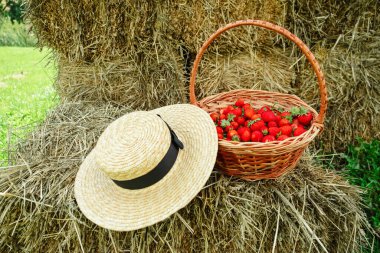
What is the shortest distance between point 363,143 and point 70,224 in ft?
6.00

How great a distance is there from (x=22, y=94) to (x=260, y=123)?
3770mm

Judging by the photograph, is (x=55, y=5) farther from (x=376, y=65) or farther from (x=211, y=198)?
(x=376, y=65)

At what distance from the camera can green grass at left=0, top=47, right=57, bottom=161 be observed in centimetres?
321

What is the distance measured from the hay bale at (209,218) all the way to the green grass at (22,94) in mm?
688

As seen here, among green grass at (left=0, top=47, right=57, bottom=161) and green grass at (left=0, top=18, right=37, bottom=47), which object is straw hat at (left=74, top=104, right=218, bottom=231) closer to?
green grass at (left=0, top=47, right=57, bottom=161)

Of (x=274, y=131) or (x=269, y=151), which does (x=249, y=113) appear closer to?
(x=274, y=131)

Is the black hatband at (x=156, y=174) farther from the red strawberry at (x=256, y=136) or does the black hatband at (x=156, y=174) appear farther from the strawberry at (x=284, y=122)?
the strawberry at (x=284, y=122)

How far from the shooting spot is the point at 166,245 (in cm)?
162

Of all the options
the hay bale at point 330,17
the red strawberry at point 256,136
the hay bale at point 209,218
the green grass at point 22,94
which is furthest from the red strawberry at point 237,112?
the green grass at point 22,94

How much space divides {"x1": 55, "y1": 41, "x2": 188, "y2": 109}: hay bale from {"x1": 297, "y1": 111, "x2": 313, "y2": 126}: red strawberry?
2.97 feet

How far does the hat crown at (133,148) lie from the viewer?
1335 millimetres

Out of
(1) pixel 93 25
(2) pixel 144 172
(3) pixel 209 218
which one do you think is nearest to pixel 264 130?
(3) pixel 209 218

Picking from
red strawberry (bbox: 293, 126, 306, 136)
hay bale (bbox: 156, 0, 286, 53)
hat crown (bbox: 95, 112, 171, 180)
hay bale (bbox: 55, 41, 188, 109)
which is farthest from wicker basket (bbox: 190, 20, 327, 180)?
hay bale (bbox: 55, 41, 188, 109)

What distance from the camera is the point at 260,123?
5.49ft
